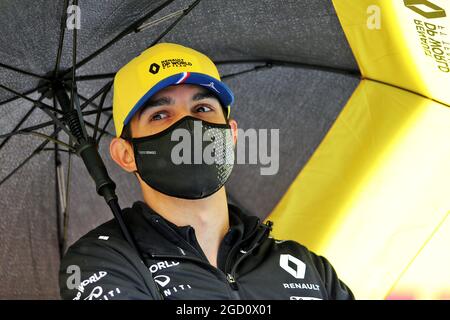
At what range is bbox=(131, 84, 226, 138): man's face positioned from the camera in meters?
2.94

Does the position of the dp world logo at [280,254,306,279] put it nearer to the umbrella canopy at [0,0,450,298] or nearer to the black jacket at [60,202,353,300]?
the black jacket at [60,202,353,300]

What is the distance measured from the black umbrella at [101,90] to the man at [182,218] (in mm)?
258

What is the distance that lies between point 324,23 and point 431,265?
3.80 ft

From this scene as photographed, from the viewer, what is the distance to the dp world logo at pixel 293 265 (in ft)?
9.86

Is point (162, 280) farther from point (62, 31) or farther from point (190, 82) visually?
point (62, 31)

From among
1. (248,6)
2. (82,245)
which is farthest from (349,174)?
(82,245)

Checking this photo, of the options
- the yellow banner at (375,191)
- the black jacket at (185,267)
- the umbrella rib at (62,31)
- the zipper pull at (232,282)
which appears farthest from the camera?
the yellow banner at (375,191)

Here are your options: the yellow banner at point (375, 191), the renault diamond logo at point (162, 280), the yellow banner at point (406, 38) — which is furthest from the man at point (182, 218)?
the yellow banner at point (375, 191)

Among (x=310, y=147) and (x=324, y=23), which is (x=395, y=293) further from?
(x=324, y=23)

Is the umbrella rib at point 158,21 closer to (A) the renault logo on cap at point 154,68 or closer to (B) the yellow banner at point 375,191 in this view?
(A) the renault logo on cap at point 154,68

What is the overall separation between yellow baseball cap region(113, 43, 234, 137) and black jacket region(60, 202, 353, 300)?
1.16 ft

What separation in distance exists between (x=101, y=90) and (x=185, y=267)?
3.43ft

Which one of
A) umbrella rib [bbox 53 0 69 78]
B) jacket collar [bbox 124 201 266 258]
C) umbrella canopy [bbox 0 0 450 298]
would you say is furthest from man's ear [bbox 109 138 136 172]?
umbrella rib [bbox 53 0 69 78]

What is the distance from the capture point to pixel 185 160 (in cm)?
285
